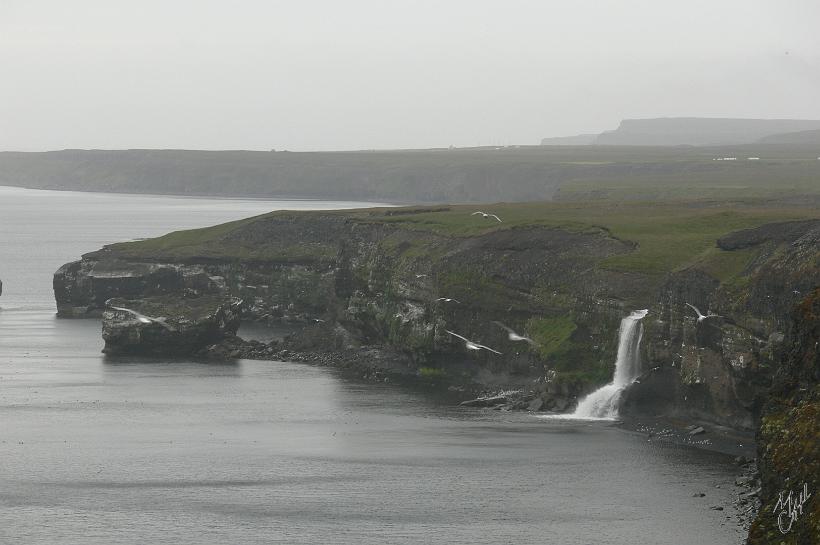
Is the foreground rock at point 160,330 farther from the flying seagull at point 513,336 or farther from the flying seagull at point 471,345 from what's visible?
the flying seagull at point 513,336

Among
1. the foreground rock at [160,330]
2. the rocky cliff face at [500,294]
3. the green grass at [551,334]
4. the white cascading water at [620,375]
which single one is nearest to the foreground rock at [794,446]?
Answer: the rocky cliff face at [500,294]

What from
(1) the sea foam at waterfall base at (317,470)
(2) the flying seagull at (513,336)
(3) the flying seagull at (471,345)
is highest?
(2) the flying seagull at (513,336)

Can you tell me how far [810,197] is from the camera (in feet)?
607

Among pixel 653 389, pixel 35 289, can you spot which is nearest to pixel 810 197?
pixel 653 389

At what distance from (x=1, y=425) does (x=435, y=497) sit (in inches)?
1446

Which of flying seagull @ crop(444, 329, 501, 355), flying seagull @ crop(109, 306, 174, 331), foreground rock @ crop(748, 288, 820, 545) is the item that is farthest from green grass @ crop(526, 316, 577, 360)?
flying seagull @ crop(109, 306, 174, 331)

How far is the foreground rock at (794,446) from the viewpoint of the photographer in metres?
57.0

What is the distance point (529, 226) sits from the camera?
136 meters

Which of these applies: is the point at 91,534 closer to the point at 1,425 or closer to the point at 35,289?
the point at 1,425

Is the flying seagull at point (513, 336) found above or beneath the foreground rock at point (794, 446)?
beneath

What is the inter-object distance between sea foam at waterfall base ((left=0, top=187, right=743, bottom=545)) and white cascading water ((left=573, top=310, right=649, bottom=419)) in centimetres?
433

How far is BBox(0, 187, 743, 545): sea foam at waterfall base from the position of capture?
2815 inches

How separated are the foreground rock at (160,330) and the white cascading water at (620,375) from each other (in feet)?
148

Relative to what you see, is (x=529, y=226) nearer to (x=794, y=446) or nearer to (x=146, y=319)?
(x=146, y=319)
